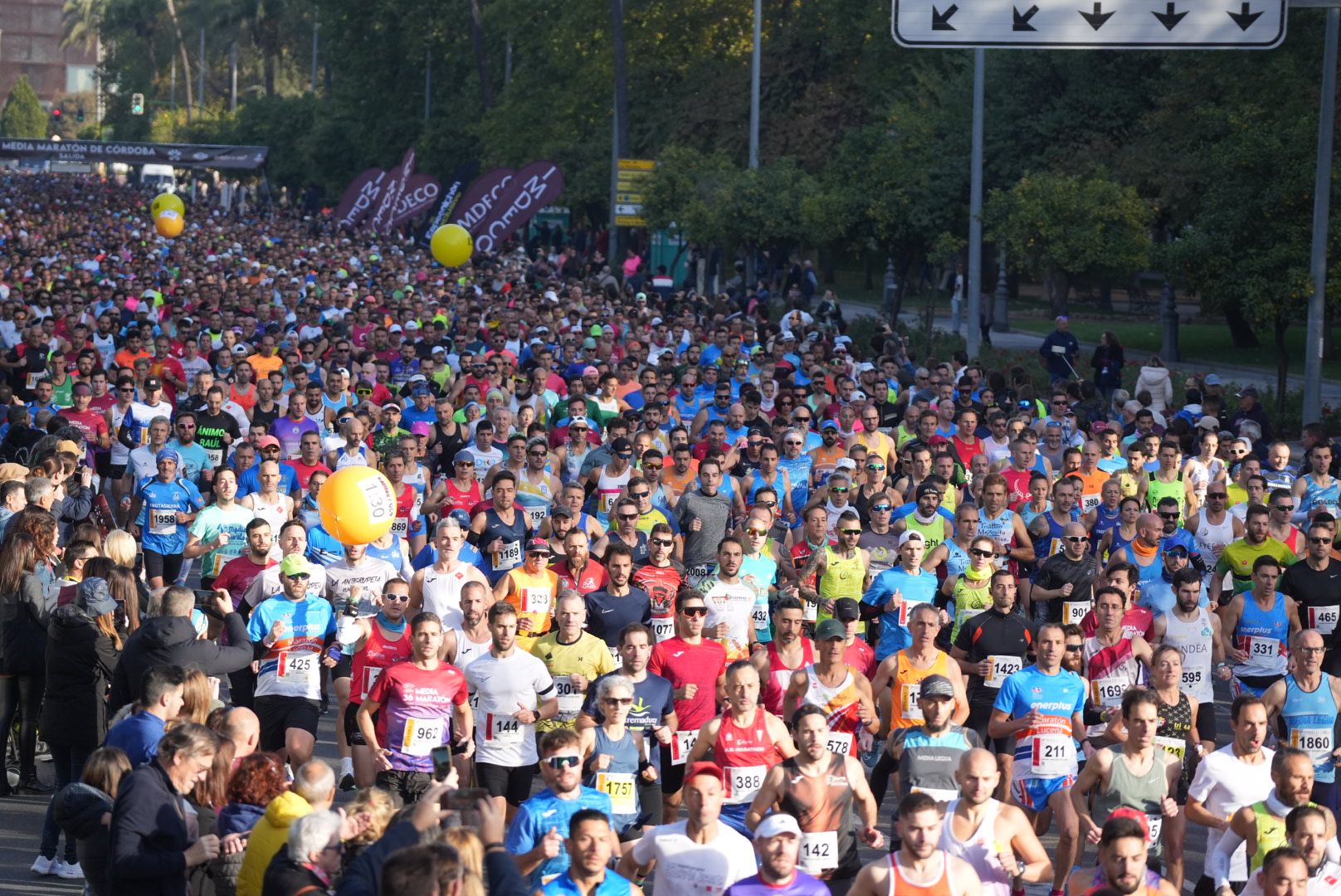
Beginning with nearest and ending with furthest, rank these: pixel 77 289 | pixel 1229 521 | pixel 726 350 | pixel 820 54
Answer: pixel 1229 521, pixel 726 350, pixel 77 289, pixel 820 54

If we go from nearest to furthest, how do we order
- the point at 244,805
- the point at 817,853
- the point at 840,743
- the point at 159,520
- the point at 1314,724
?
1. the point at 244,805
2. the point at 817,853
3. the point at 840,743
4. the point at 1314,724
5. the point at 159,520

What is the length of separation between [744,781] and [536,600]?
2.57m

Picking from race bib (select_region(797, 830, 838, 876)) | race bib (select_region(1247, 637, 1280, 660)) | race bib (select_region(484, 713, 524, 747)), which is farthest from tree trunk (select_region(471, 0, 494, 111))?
race bib (select_region(797, 830, 838, 876))

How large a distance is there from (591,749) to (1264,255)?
53.0ft

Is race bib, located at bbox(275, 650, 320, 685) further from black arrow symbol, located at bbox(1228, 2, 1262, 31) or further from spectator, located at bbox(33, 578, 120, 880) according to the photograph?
black arrow symbol, located at bbox(1228, 2, 1262, 31)

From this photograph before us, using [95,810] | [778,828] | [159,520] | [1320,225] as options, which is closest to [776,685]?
[778,828]

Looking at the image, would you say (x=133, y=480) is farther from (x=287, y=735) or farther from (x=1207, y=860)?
(x=1207, y=860)

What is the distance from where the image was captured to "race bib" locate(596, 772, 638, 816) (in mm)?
8766

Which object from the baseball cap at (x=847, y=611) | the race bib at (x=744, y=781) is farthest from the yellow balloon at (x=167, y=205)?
the race bib at (x=744, y=781)

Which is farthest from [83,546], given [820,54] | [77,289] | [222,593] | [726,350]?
[820,54]

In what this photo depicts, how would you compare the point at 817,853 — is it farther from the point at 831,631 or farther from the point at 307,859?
the point at 307,859

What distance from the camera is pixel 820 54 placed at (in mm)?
44438

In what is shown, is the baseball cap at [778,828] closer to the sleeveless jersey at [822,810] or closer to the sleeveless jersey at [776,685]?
the sleeveless jersey at [822,810]

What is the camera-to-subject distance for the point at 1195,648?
11.1 m
